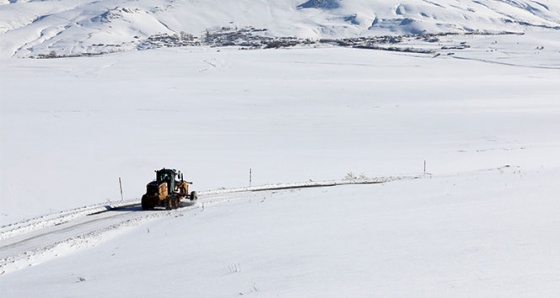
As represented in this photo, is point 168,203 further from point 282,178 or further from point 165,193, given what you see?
point 282,178

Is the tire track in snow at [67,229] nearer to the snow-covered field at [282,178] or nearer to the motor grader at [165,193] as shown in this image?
the snow-covered field at [282,178]

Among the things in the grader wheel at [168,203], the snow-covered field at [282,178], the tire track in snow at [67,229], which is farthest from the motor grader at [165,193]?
the snow-covered field at [282,178]

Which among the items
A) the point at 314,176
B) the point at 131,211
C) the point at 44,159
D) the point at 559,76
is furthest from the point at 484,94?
the point at 131,211

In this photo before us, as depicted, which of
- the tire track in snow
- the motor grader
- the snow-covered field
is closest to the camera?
the snow-covered field

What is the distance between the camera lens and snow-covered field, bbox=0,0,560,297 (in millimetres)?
10211

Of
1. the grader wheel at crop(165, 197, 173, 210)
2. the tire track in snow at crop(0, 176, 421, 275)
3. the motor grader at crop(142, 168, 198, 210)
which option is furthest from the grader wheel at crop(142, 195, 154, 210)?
the grader wheel at crop(165, 197, 173, 210)

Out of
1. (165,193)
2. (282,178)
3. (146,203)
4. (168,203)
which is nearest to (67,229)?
(146,203)

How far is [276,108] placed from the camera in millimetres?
60812

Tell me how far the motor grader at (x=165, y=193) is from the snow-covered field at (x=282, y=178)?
68 centimetres

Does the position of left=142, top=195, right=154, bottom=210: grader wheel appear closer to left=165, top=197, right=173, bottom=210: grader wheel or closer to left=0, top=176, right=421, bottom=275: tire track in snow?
left=0, top=176, right=421, bottom=275: tire track in snow

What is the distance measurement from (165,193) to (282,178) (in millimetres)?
10580

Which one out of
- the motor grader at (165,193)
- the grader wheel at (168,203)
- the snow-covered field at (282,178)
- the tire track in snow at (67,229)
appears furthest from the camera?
the grader wheel at (168,203)

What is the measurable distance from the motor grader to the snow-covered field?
0.68 metres

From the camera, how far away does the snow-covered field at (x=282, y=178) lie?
10211mm
